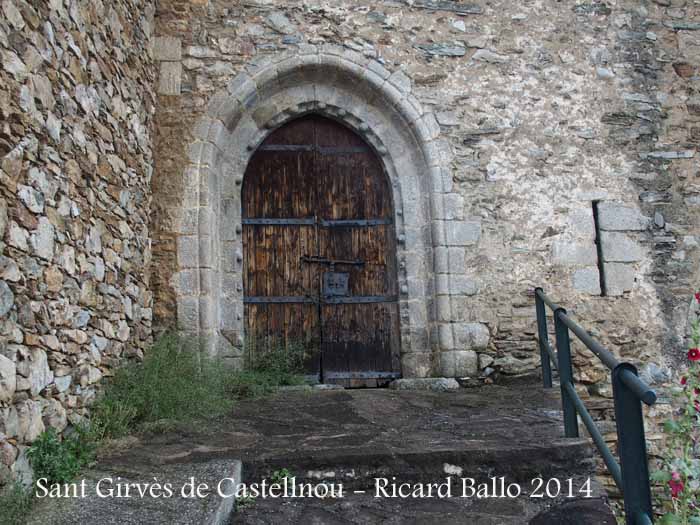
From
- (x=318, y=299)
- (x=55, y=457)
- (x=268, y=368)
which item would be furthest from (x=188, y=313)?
(x=55, y=457)

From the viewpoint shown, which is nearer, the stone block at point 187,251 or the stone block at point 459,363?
the stone block at point 187,251

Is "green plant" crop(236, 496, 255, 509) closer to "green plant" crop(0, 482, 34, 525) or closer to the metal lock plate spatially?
"green plant" crop(0, 482, 34, 525)

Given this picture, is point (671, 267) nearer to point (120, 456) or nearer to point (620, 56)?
point (620, 56)

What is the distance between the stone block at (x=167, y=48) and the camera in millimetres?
4828

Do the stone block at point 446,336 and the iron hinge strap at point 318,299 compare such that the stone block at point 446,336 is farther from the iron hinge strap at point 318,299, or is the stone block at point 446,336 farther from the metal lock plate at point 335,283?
the metal lock plate at point 335,283

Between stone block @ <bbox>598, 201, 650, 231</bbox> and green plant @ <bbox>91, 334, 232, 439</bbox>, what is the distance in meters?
3.27

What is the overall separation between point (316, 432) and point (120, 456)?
0.96 metres

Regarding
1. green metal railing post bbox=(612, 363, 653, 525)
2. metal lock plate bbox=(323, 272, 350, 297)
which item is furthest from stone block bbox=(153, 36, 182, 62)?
green metal railing post bbox=(612, 363, 653, 525)

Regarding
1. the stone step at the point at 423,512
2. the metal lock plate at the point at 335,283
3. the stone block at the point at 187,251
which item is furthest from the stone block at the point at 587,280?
the stone block at the point at 187,251

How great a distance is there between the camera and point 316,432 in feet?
10.6

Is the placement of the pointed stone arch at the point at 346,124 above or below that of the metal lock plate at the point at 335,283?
above

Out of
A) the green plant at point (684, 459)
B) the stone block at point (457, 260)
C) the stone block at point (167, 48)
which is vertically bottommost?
the green plant at point (684, 459)

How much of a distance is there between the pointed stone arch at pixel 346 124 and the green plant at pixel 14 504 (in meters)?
2.39

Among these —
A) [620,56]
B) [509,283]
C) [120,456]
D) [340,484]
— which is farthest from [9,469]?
[620,56]
